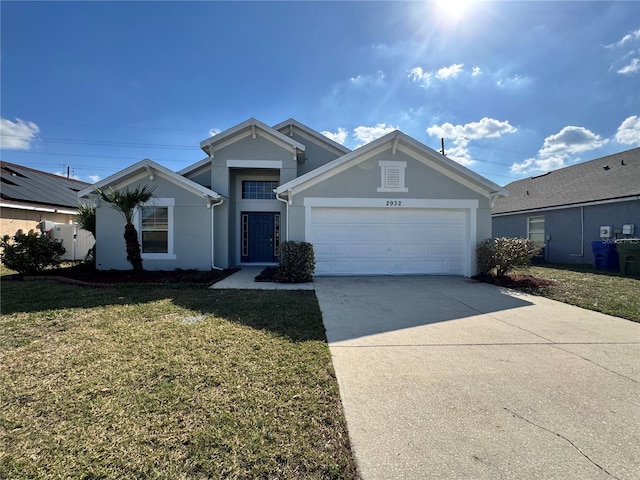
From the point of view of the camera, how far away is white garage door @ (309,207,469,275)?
10328mm

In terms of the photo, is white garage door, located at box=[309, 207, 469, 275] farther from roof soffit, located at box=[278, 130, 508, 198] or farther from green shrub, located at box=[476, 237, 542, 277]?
roof soffit, located at box=[278, 130, 508, 198]

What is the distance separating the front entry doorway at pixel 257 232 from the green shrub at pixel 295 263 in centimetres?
398

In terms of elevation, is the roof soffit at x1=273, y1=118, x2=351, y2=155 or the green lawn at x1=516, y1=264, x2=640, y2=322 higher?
the roof soffit at x1=273, y1=118, x2=351, y2=155

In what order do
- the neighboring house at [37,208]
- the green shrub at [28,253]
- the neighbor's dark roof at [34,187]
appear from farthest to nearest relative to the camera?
the neighbor's dark roof at [34,187]
the neighboring house at [37,208]
the green shrub at [28,253]

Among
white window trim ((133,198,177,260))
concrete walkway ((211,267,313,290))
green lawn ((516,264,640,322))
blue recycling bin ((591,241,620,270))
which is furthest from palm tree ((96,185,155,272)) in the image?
blue recycling bin ((591,241,620,270))

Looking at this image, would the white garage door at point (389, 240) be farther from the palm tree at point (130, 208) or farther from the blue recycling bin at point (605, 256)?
the blue recycling bin at point (605, 256)

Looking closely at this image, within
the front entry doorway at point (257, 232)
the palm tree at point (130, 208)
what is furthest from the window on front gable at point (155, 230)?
the front entry doorway at point (257, 232)

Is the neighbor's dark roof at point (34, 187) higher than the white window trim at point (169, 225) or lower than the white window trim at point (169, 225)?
higher

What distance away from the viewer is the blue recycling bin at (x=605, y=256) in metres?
12.6

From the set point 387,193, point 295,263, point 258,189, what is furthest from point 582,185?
point 258,189

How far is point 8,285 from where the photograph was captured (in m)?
8.45

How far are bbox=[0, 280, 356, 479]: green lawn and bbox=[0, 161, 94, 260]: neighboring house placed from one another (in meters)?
11.2

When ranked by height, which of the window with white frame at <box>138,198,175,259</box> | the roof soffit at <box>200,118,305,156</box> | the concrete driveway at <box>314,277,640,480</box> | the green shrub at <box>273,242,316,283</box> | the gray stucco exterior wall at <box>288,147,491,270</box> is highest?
the roof soffit at <box>200,118,305,156</box>

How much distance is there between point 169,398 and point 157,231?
31.2ft
